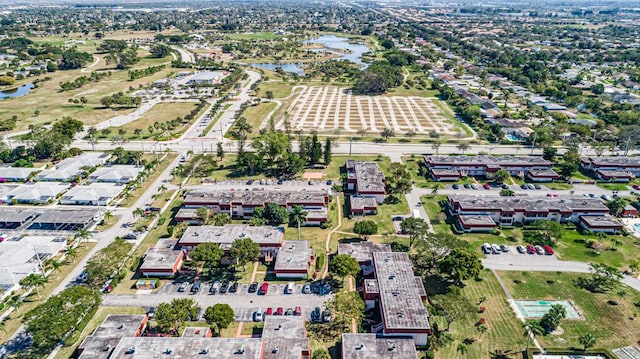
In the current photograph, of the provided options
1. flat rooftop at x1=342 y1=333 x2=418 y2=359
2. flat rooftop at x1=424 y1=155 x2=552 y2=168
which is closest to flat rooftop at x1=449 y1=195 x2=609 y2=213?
flat rooftop at x1=424 y1=155 x2=552 y2=168

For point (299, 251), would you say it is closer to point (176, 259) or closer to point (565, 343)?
point (176, 259)

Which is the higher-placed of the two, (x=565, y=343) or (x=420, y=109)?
(x=420, y=109)

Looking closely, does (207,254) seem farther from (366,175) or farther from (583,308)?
(583,308)

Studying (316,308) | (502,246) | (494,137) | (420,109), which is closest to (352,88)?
(420,109)

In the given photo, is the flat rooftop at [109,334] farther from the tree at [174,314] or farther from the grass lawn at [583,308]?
the grass lawn at [583,308]

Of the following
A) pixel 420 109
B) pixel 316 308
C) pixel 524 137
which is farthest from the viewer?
pixel 420 109

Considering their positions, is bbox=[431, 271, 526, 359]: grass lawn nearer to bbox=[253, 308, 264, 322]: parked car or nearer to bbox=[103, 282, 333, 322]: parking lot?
bbox=[103, 282, 333, 322]: parking lot

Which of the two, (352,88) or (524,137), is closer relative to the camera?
(524,137)
